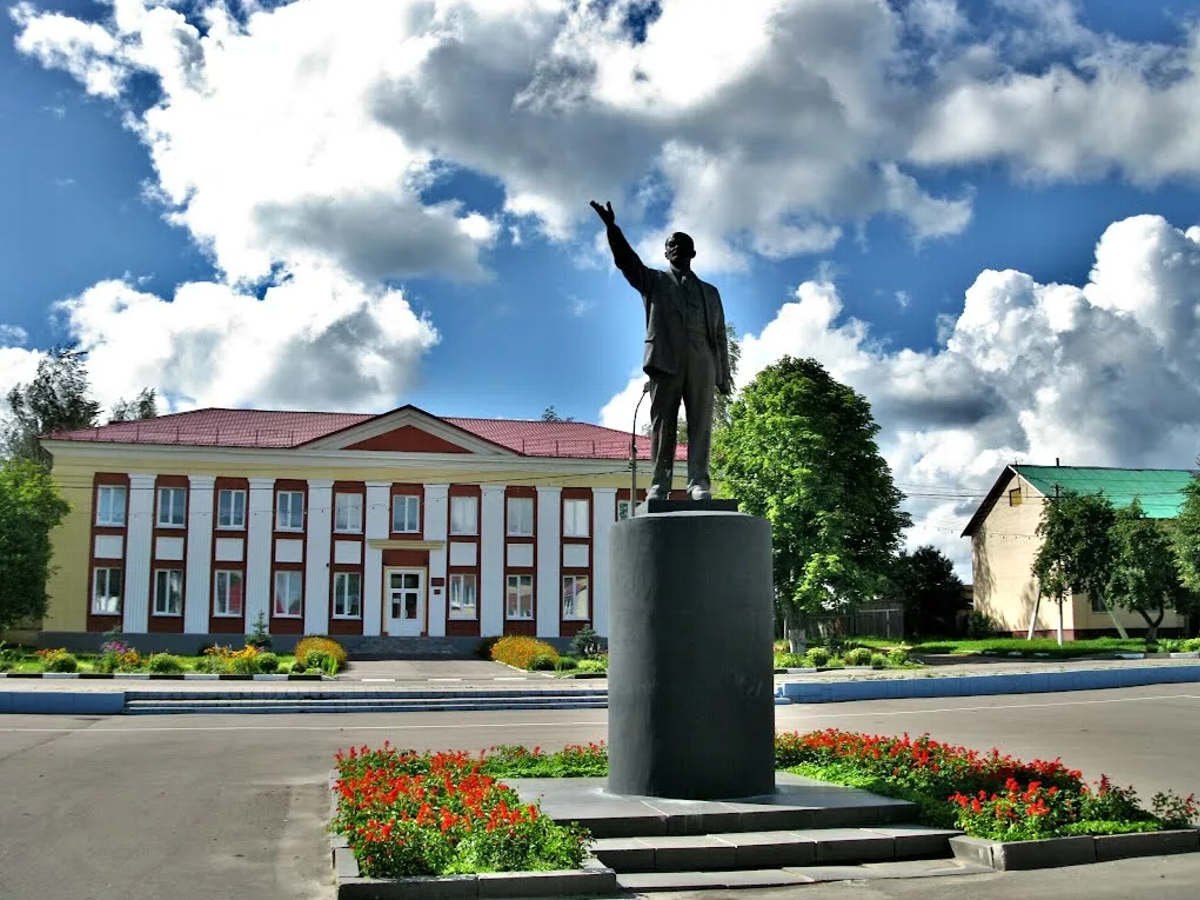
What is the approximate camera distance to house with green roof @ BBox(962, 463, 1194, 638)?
5212cm

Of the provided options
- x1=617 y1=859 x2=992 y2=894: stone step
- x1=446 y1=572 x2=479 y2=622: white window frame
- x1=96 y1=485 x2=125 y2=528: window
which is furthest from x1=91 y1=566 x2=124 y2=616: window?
x1=617 y1=859 x2=992 y2=894: stone step

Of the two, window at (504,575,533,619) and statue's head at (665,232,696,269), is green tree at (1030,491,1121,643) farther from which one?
statue's head at (665,232,696,269)

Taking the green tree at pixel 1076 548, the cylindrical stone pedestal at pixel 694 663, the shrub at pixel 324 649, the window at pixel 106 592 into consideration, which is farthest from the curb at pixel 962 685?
the window at pixel 106 592

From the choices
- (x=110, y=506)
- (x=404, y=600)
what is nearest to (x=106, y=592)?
(x=110, y=506)

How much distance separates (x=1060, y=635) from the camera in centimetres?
5091

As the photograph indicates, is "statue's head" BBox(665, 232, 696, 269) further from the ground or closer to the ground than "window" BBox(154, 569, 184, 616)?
further from the ground

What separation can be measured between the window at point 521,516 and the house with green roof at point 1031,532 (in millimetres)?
22335

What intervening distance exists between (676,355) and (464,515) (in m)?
38.7

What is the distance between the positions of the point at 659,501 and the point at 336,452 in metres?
39.0

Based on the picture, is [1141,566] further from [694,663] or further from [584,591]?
[694,663]

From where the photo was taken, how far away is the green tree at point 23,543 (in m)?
39.9

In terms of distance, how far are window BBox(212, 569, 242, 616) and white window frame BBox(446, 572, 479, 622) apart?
27.2 ft

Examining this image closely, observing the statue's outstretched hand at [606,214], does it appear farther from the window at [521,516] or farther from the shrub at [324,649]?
the window at [521,516]

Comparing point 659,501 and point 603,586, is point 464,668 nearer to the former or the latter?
point 603,586
